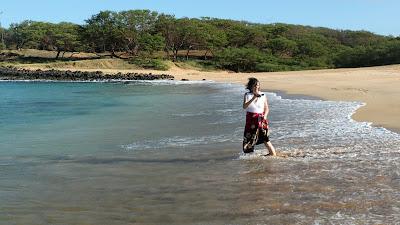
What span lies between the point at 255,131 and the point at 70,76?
169ft

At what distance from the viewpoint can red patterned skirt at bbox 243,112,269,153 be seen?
9469 millimetres

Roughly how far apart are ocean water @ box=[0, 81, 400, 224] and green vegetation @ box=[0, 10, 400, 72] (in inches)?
2009

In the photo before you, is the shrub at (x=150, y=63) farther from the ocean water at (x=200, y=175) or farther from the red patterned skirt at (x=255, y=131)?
the red patterned skirt at (x=255, y=131)

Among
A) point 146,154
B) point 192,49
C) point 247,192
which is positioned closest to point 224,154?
point 146,154

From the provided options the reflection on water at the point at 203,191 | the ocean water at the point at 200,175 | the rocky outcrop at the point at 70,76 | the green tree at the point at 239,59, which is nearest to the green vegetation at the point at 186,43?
the green tree at the point at 239,59

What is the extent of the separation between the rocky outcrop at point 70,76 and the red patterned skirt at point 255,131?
45.1m

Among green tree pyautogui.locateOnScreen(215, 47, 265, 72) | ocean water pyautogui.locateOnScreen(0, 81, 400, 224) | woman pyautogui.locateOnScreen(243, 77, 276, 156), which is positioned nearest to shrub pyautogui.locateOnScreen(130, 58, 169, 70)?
green tree pyautogui.locateOnScreen(215, 47, 265, 72)

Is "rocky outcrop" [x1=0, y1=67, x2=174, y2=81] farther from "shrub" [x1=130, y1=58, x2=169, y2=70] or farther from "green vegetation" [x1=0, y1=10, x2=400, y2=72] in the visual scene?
"green vegetation" [x1=0, y1=10, x2=400, y2=72]

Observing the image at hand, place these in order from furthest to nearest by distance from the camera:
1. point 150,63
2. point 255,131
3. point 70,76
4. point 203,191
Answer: point 150,63, point 70,76, point 255,131, point 203,191

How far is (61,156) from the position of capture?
423 inches

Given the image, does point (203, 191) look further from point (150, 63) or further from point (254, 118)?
point (150, 63)

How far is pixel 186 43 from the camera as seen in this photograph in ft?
263

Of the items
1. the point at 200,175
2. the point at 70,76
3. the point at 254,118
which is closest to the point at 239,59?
the point at 70,76

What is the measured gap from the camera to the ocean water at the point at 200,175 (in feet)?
20.2
